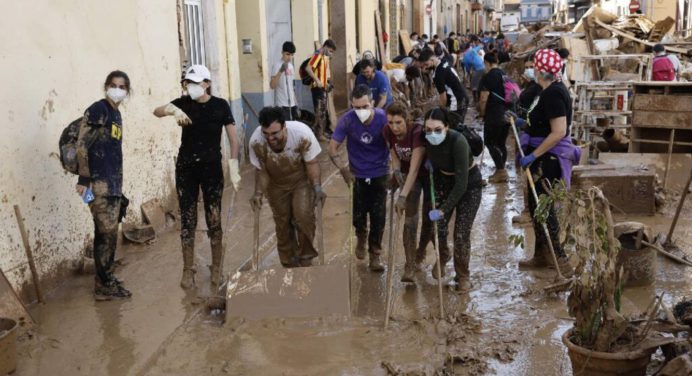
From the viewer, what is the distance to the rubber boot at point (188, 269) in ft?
21.4

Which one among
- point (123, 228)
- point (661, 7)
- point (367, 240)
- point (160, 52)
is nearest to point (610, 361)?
point (367, 240)

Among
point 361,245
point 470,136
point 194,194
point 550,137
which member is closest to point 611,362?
point 470,136

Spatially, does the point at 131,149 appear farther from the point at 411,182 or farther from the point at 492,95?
the point at 492,95

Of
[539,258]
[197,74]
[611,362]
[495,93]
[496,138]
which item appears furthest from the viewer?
[496,138]

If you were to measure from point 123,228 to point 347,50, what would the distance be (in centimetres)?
1259

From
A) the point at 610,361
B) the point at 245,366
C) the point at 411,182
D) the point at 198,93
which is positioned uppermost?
the point at 198,93

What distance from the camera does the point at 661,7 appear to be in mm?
32031

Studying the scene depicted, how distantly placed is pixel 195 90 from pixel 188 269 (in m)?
1.56

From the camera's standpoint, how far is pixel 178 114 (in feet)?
20.1

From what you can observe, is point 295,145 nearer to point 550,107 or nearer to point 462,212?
point 462,212

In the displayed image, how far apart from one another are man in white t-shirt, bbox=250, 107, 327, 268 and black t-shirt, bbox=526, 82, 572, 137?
191 centimetres

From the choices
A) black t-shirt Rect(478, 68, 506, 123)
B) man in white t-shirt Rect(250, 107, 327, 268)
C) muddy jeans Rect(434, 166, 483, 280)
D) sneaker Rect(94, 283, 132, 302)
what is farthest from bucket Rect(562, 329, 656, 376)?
black t-shirt Rect(478, 68, 506, 123)

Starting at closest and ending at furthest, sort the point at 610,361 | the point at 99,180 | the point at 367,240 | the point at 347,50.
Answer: the point at 610,361, the point at 99,180, the point at 367,240, the point at 347,50

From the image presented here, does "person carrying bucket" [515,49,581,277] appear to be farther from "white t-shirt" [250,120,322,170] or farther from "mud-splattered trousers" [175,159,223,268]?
"mud-splattered trousers" [175,159,223,268]
